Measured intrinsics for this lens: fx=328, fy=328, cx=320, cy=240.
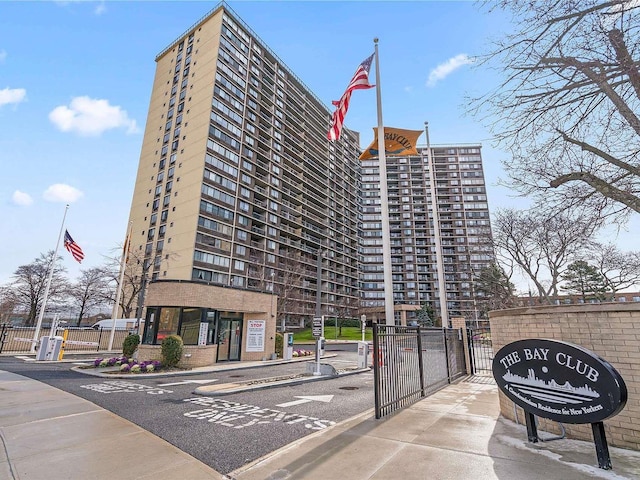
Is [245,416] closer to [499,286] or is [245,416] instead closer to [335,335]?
[499,286]

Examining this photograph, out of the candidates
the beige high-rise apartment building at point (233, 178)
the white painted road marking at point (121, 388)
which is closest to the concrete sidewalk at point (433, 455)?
the white painted road marking at point (121, 388)

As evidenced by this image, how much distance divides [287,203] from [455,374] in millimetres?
48617

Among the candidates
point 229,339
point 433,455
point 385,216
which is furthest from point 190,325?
point 433,455

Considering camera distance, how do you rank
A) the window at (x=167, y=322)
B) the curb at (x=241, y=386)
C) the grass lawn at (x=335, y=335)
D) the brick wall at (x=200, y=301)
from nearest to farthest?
the curb at (x=241, y=386) < the brick wall at (x=200, y=301) < the window at (x=167, y=322) < the grass lawn at (x=335, y=335)

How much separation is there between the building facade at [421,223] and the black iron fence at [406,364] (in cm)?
7718

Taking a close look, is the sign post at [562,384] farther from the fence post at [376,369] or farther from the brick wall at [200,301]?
the brick wall at [200,301]

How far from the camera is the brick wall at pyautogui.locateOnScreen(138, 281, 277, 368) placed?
15734 millimetres

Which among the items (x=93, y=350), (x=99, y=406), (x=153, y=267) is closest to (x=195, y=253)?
(x=153, y=267)

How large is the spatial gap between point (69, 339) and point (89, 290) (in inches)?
907

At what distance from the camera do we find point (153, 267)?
140 ft

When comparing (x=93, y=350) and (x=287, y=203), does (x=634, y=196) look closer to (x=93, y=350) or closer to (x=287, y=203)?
(x=93, y=350)

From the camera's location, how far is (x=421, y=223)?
9838 cm

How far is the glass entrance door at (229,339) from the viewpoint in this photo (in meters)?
18.2

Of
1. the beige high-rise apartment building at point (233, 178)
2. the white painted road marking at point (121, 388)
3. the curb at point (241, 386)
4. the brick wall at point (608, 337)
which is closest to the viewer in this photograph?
the brick wall at point (608, 337)
